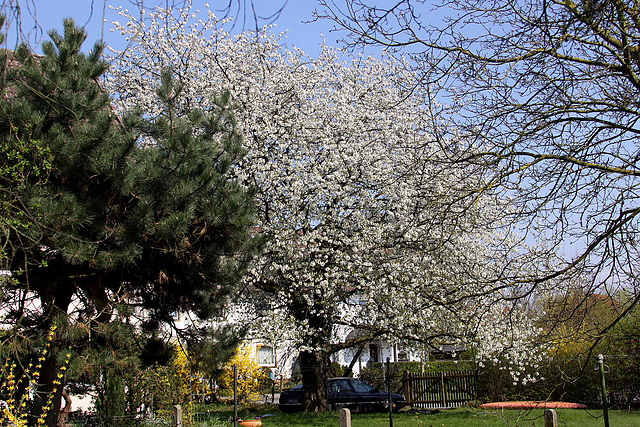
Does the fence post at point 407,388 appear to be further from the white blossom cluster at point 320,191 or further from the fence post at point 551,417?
the fence post at point 551,417

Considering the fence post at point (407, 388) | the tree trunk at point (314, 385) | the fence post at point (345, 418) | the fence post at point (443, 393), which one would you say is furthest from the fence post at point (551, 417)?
the fence post at point (407, 388)

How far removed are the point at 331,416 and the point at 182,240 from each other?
7.54m

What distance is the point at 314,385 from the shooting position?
51.1ft

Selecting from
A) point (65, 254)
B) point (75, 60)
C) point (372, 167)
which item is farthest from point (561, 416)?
point (75, 60)


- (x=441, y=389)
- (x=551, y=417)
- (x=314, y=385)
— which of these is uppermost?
(x=551, y=417)

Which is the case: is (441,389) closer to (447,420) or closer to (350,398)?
(350,398)

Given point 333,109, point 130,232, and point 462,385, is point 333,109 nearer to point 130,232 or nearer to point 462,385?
point 130,232

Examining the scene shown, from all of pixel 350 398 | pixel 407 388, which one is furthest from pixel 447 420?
pixel 407 388

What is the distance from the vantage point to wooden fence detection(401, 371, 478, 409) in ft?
59.1

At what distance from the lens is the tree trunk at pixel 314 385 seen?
15.5 metres

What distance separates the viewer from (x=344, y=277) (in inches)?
559

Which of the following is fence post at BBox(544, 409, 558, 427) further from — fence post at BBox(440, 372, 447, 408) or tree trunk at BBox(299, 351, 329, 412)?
fence post at BBox(440, 372, 447, 408)

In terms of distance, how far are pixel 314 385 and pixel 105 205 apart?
9.68 metres

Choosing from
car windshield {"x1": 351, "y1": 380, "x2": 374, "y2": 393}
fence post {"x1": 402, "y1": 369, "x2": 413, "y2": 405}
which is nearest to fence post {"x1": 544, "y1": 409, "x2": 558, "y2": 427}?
car windshield {"x1": 351, "y1": 380, "x2": 374, "y2": 393}
